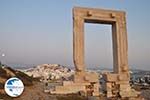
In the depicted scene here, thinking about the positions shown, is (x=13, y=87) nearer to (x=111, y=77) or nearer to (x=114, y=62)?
(x=111, y=77)

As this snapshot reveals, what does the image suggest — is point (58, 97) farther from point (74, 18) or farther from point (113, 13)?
point (113, 13)

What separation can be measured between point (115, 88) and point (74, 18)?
5.36 metres

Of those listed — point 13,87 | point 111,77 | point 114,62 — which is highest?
point 114,62

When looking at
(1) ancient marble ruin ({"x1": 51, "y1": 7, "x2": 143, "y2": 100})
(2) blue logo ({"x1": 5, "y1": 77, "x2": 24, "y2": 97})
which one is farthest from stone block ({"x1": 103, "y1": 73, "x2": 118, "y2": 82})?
(2) blue logo ({"x1": 5, "y1": 77, "x2": 24, "y2": 97})

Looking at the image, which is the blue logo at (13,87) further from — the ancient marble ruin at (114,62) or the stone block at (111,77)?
the stone block at (111,77)

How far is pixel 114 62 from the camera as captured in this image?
1869 centimetres

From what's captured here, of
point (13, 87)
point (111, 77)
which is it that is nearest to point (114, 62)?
point (111, 77)

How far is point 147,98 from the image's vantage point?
19062 millimetres

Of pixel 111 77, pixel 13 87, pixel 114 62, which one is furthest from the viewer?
pixel 114 62

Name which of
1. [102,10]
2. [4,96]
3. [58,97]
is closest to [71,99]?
[58,97]

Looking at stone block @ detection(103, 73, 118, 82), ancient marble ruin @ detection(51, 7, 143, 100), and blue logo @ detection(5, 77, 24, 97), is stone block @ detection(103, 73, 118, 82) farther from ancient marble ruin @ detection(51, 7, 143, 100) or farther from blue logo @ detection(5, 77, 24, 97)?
blue logo @ detection(5, 77, 24, 97)

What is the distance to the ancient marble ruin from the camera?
16719mm

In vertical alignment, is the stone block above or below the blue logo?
below

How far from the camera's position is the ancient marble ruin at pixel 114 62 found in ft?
54.9
